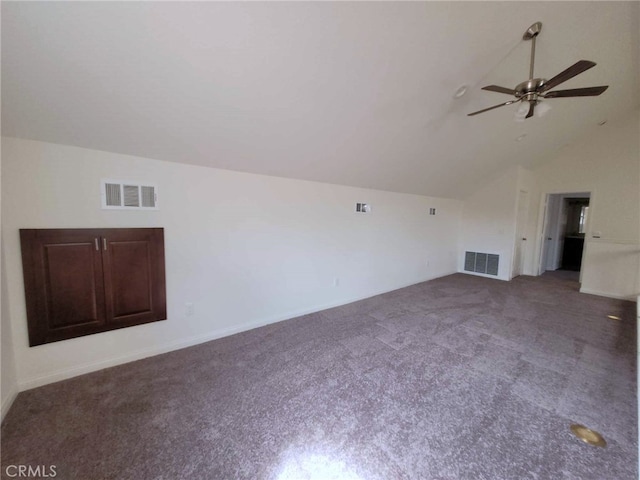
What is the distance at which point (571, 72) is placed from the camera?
71.9 inches

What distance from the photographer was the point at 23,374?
1.94 m

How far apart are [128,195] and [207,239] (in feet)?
2.59

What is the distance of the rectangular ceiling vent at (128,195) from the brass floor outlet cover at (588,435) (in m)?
3.74

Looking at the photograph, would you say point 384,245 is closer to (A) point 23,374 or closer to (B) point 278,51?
(B) point 278,51

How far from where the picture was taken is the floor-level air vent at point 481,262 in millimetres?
5880

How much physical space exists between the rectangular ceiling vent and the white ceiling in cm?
29

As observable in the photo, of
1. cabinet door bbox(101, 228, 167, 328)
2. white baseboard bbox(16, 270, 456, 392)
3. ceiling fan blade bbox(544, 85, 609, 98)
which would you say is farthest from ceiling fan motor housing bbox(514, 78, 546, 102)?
cabinet door bbox(101, 228, 167, 328)

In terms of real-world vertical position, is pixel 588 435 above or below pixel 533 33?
below

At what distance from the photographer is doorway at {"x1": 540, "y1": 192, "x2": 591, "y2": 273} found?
21.2 ft

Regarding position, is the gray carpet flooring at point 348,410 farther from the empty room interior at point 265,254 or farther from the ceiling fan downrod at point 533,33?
the ceiling fan downrod at point 533,33

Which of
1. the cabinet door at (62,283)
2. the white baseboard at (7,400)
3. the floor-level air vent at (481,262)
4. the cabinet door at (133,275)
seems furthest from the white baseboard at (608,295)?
the white baseboard at (7,400)

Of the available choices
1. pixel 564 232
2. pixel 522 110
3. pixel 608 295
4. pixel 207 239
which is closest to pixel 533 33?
pixel 522 110

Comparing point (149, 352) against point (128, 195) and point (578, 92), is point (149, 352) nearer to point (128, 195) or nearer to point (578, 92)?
point (128, 195)
